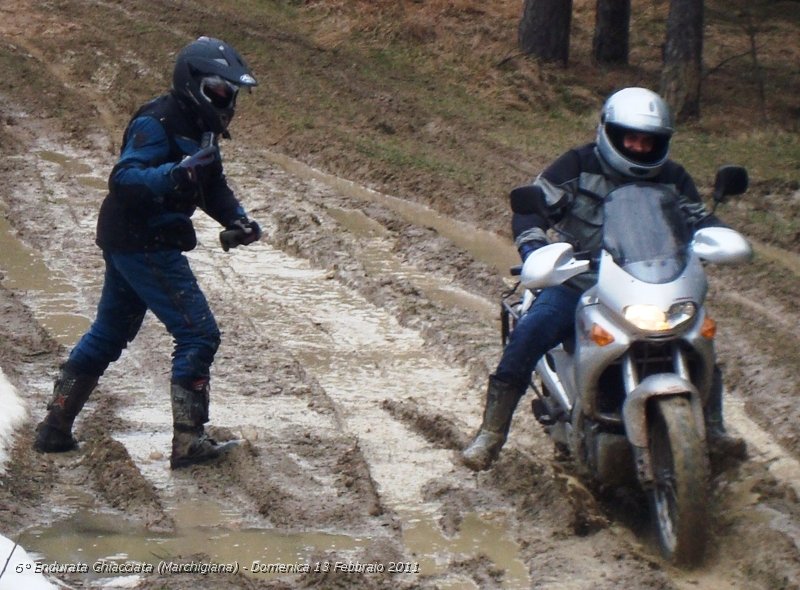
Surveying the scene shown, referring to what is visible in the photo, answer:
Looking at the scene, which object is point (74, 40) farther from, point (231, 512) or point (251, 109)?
point (231, 512)

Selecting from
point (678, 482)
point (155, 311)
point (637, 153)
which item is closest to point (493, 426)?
point (678, 482)

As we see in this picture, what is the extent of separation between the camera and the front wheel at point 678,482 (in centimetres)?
523

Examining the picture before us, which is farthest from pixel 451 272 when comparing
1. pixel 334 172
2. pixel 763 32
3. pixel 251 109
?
pixel 763 32

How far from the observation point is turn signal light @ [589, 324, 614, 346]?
563 cm

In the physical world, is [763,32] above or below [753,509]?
below

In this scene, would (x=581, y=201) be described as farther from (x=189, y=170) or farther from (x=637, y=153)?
(x=189, y=170)

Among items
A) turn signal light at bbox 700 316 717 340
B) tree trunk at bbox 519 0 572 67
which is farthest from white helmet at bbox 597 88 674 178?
tree trunk at bbox 519 0 572 67

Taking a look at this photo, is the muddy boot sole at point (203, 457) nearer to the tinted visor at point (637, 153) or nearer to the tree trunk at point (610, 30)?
the tinted visor at point (637, 153)

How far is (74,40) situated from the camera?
1905 centimetres

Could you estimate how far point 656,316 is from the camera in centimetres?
550

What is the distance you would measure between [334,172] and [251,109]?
265cm

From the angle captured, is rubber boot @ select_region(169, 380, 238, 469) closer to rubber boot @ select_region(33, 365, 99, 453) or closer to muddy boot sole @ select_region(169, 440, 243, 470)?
muddy boot sole @ select_region(169, 440, 243, 470)

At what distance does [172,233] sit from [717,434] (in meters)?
2.69

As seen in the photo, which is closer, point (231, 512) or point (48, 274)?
point (231, 512)
